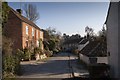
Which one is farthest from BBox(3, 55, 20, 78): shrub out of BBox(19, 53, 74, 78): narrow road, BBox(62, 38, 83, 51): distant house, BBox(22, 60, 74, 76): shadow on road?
BBox(62, 38, 83, 51): distant house

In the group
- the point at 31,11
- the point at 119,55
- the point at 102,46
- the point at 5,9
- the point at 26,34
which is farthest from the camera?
the point at 31,11

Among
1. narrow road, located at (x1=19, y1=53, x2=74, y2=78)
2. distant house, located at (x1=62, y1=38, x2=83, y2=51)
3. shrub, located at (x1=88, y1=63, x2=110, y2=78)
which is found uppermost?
distant house, located at (x1=62, y1=38, x2=83, y2=51)

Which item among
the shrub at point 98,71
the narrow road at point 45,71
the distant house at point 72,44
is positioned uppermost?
the distant house at point 72,44

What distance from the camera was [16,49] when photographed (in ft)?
119

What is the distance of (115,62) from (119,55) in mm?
1447

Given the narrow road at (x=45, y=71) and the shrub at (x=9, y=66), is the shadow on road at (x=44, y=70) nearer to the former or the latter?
the narrow road at (x=45, y=71)

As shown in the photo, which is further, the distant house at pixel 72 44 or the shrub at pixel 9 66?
the distant house at pixel 72 44

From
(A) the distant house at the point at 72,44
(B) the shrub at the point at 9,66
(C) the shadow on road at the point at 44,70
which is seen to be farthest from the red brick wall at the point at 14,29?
(A) the distant house at the point at 72,44

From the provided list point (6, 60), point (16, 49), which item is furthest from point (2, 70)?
point (16, 49)

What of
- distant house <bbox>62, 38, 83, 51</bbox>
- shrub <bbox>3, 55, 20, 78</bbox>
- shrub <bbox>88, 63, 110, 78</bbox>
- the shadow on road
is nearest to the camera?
shrub <bbox>3, 55, 20, 78</bbox>

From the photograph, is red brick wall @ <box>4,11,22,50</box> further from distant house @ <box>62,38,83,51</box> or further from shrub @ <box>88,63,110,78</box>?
distant house @ <box>62,38,83,51</box>

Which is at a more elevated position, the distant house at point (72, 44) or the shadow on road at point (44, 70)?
the distant house at point (72, 44)

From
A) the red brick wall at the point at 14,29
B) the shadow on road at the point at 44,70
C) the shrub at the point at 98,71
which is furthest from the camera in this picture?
the red brick wall at the point at 14,29

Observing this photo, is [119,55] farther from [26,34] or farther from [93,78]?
[26,34]
